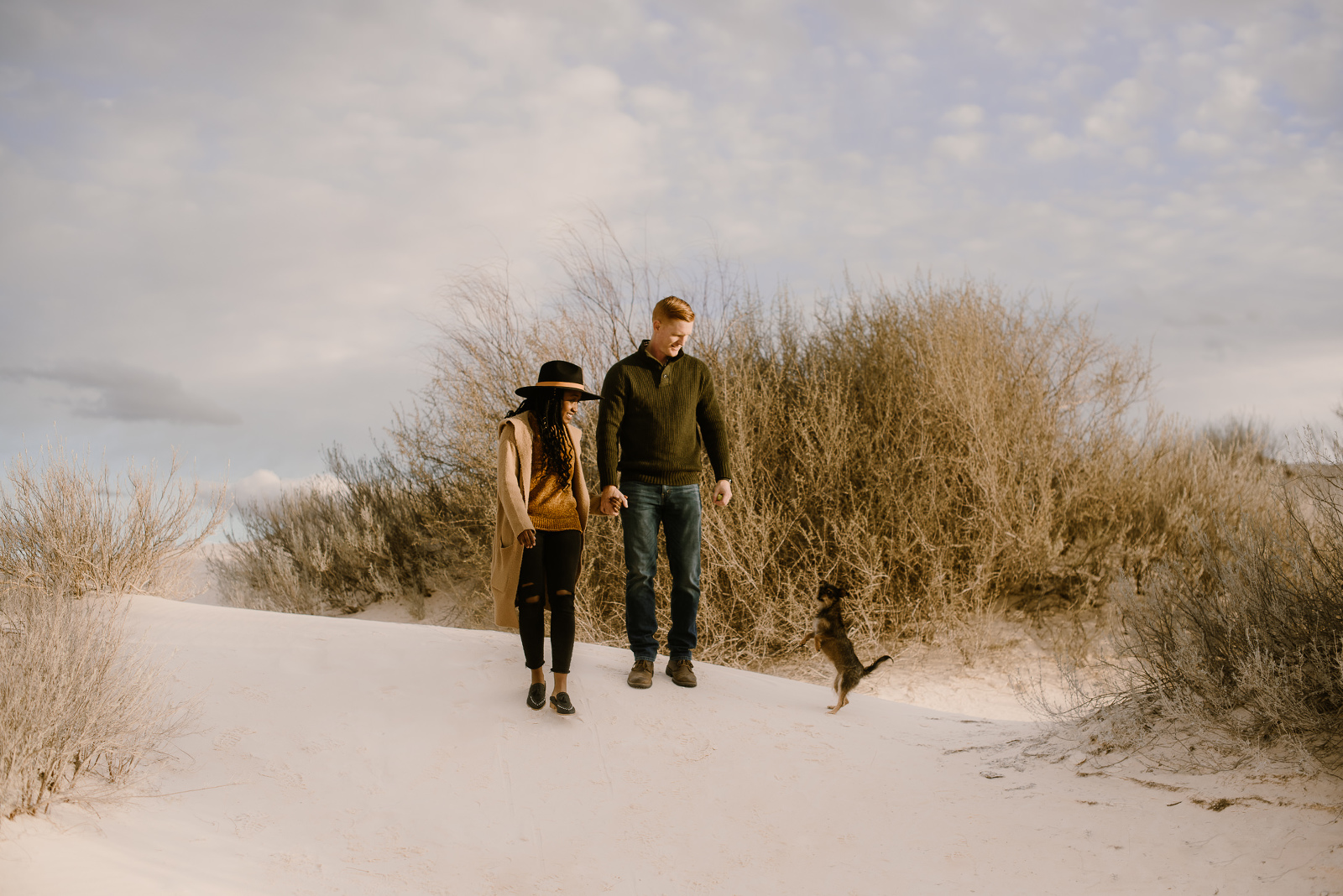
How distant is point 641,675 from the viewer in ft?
15.6

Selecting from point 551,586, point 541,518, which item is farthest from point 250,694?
point 541,518

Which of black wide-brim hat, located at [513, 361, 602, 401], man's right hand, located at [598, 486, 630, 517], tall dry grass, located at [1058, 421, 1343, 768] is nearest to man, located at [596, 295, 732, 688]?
man's right hand, located at [598, 486, 630, 517]

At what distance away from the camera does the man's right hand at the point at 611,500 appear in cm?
433

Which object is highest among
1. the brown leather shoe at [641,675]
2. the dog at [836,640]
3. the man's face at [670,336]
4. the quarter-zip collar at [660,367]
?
the man's face at [670,336]

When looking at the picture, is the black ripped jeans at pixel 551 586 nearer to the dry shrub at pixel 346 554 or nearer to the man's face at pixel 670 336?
the man's face at pixel 670 336

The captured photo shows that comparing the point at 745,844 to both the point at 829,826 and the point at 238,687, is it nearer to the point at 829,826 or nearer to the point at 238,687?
the point at 829,826

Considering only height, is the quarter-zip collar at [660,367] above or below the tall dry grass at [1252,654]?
above

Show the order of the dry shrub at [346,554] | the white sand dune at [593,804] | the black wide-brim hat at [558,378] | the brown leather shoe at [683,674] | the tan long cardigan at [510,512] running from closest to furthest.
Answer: the white sand dune at [593,804] → the tan long cardigan at [510,512] → the black wide-brim hat at [558,378] → the brown leather shoe at [683,674] → the dry shrub at [346,554]

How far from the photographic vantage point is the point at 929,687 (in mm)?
8656

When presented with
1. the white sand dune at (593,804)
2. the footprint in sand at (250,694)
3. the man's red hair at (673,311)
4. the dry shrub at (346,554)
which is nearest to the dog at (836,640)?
the white sand dune at (593,804)

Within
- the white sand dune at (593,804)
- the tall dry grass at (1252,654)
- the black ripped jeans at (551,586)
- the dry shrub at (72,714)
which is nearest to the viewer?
the white sand dune at (593,804)

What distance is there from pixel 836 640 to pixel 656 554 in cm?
119

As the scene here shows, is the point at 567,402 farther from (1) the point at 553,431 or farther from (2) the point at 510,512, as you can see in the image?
(2) the point at 510,512

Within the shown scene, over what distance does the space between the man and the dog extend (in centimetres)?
77
